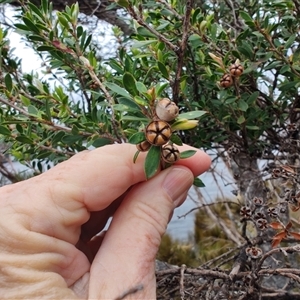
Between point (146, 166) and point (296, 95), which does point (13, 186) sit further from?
point (296, 95)

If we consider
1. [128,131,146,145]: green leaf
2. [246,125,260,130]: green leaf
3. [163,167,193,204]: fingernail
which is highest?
[128,131,146,145]: green leaf

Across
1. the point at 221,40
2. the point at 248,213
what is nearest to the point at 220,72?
the point at 221,40

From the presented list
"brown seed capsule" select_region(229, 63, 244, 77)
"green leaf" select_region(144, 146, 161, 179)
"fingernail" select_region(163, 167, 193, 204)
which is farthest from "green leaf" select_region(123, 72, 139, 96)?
"brown seed capsule" select_region(229, 63, 244, 77)

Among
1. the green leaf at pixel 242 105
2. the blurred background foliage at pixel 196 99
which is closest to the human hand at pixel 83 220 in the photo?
the blurred background foliage at pixel 196 99

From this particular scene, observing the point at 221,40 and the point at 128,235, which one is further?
the point at 221,40

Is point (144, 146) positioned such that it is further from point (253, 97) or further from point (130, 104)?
point (253, 97)

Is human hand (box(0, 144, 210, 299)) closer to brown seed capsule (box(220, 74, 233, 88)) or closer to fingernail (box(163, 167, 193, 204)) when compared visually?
fingernail (box(163, 167, 193, 204))

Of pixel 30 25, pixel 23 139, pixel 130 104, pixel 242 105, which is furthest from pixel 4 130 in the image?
pixel 242 105
